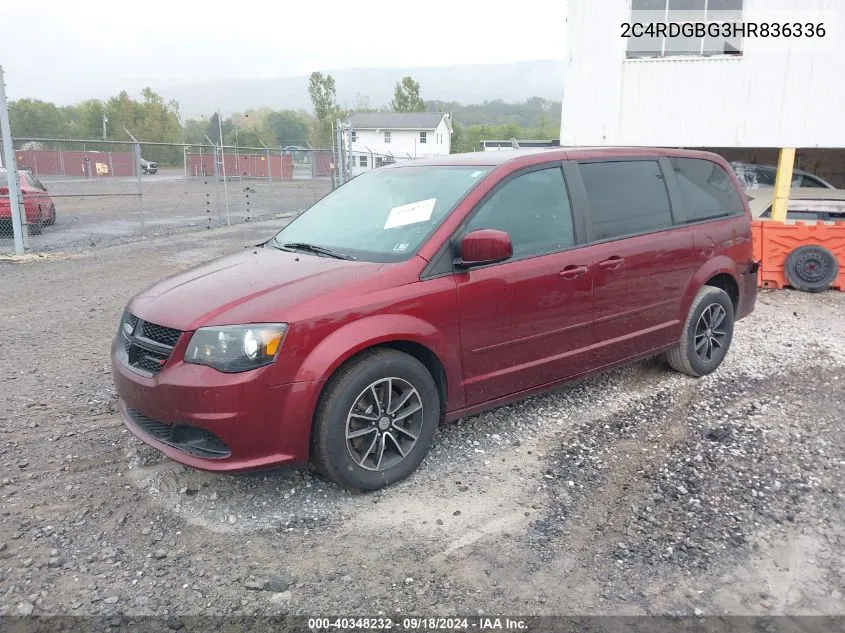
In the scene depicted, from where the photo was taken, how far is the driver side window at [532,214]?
3910 millimetres

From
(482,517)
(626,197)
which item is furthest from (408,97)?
(482,517)

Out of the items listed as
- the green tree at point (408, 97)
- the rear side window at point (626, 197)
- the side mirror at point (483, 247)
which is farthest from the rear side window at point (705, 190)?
the green tree at point (408, 97)

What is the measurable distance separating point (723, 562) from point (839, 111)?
958 cm

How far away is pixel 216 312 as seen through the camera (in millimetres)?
3201

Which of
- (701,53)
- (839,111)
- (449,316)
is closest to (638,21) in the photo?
(701,53)

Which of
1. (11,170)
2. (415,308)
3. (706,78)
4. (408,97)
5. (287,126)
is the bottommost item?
(415,308)

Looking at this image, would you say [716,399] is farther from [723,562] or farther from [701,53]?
[701,53]

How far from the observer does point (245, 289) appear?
3402mm

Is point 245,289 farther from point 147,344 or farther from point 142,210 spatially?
point 142,210

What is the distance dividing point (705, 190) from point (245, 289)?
373 centimetres

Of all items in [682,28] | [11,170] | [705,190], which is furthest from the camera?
[682,28]

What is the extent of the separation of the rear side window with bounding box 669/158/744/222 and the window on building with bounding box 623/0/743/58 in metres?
6.44

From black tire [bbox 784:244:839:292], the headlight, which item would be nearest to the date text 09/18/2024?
the headlight

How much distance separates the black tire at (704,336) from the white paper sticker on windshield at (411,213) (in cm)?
238
